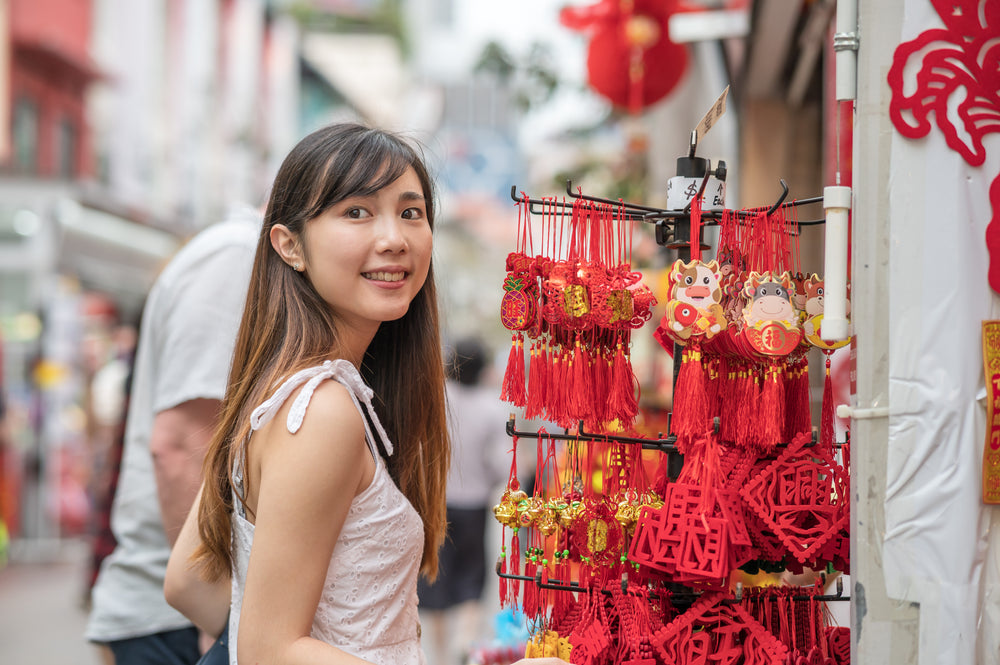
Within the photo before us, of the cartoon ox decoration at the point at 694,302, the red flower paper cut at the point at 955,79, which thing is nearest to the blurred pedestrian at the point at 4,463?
the cartoon ox decoration at the point at 694,302

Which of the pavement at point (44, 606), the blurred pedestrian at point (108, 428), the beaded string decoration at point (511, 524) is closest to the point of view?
the beaded string decoration at point (511, 524)

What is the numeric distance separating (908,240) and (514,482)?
81 centimetres

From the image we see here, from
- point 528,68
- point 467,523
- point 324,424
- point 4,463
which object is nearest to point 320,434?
point 324,424

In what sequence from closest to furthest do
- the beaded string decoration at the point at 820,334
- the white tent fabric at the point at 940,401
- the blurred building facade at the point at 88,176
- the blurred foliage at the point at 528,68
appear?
the white tent fabric at the point at 940,401, the beaded string decoration at the point at 820,334, the blurred foliage at the point at 528,68, the blurred building facade at the point at 88,176

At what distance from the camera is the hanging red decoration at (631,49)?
4.95 metres

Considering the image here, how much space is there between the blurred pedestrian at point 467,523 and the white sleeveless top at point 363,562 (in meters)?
4.00

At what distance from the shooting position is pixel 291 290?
169 cm

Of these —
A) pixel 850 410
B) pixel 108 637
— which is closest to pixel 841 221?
pixel 850 410

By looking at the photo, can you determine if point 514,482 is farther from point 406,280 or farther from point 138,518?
point 138,518

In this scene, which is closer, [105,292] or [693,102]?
[693,102]

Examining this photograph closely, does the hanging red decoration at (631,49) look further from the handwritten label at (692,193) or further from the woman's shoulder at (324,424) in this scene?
the woman's shoulder at (324,424)

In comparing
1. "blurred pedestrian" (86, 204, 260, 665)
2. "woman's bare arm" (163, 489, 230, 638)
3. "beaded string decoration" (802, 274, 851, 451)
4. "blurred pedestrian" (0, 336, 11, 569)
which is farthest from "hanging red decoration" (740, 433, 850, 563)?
"blurred pedestrian" (0, 336, 11, 569)

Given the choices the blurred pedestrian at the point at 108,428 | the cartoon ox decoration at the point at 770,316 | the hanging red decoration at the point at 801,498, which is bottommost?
the blurred pedestrian at the point at 108,428

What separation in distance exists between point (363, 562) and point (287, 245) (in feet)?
1.77
